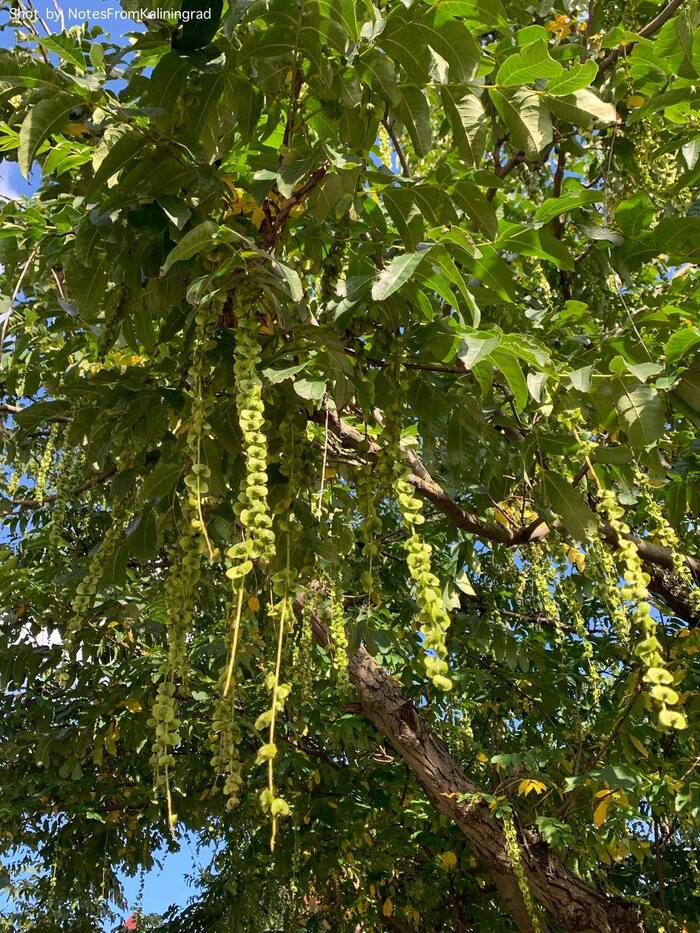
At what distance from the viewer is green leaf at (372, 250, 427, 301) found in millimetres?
1410

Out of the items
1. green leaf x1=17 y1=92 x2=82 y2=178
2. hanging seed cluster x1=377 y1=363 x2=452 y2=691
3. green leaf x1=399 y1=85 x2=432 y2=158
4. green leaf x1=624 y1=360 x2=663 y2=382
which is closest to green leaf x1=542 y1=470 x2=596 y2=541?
green leaf x1=624 y1=360 x2=663 y2=382

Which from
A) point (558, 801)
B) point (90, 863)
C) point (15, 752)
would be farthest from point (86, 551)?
point (558, 801)

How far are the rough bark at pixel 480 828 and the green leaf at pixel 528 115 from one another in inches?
83.3

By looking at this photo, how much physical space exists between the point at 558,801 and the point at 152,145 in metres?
3.35

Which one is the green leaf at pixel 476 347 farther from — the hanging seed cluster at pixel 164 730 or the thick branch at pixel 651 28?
the thick branch at pixel 651 28

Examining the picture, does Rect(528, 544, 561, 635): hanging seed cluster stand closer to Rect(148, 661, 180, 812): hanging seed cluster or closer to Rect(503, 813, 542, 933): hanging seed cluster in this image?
Rect(503, 813, 542, 933): hanging seed cluster

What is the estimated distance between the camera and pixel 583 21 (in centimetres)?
354

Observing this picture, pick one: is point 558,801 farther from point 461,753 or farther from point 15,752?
point 15,752

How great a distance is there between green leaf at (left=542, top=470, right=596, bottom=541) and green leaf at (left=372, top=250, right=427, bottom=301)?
2.27 ft

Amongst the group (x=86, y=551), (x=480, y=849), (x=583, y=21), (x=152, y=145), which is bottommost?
(x=480, y=849)

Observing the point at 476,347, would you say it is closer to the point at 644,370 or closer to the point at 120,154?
the point at 644,370

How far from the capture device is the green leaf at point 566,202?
1.65m

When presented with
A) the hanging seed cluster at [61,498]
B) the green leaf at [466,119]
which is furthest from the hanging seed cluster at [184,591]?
the green leaf at [466,119]

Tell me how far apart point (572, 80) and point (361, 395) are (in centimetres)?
77
